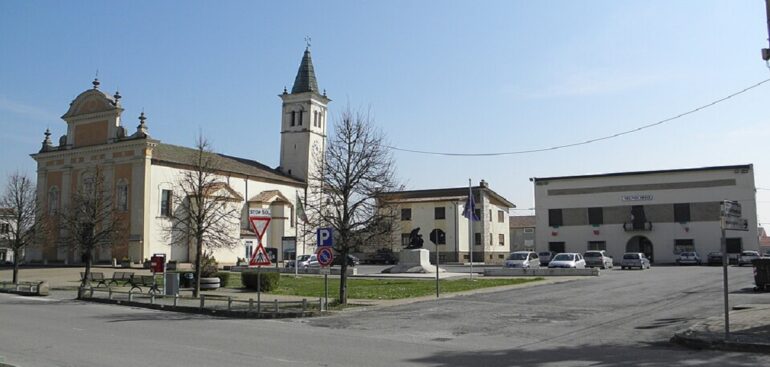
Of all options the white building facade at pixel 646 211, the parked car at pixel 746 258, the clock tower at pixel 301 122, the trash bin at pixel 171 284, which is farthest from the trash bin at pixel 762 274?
the clock tower at pixel 301 122

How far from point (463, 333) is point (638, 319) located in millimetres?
5257

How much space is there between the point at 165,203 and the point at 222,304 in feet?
135

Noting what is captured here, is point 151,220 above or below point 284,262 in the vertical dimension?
above

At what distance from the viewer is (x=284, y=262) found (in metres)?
59.6

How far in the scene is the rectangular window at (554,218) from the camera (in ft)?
241

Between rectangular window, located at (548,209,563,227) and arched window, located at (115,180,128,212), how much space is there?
45192mm

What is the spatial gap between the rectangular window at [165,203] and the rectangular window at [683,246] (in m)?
51.2

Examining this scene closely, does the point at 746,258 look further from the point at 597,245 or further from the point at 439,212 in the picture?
the point at 439,212

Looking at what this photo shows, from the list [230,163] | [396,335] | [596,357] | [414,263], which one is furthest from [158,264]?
[230,163]

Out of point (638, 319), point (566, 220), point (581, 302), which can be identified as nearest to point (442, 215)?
point (566, 220)

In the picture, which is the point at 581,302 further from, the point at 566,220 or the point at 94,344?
the point at 566,220

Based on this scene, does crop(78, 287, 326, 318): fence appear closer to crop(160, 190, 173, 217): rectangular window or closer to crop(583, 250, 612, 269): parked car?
crop(160, 190, 173, 217): rectangular window

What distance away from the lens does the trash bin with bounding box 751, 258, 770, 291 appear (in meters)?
25.1

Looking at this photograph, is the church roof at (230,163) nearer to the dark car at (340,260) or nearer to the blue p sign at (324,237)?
the dark car at (340,260)
